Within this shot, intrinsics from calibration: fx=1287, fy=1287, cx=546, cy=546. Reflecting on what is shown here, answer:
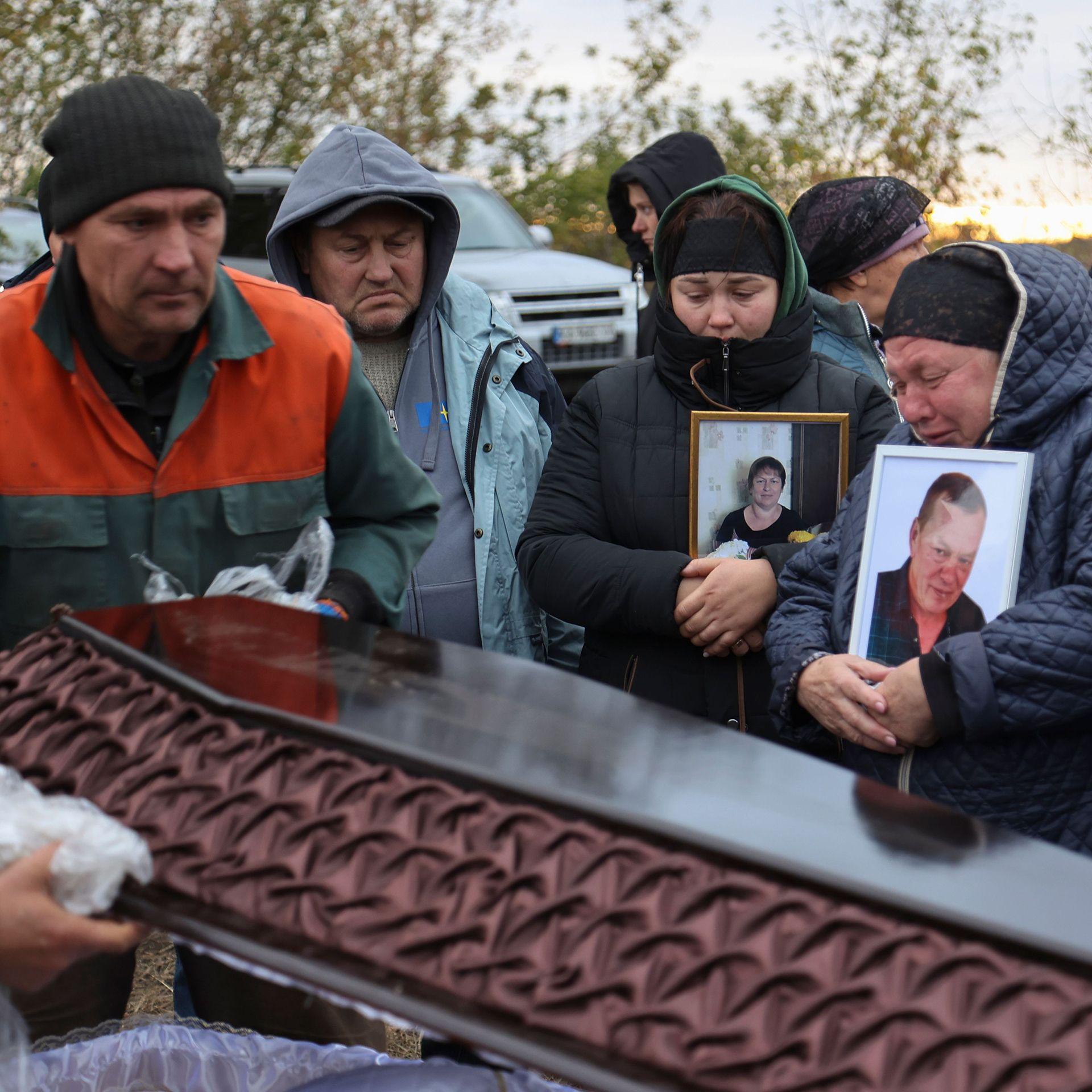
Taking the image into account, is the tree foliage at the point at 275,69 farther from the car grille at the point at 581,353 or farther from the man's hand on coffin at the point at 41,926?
the man's hand on coffin at the point at 41,926

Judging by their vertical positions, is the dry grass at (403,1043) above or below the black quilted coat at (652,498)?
below

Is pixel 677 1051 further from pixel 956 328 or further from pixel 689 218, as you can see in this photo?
pixel 689 218

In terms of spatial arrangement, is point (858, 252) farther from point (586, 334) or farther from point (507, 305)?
point (586, 334)

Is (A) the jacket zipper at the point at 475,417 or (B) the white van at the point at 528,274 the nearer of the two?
(A) the jacket zipper at the point at 475,417

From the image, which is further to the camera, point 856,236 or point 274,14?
point 274,14

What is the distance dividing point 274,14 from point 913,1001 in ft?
50.4

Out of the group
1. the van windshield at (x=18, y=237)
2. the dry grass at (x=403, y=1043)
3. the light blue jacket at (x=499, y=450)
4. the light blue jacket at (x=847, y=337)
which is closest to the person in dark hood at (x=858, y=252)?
the light blue jacket at (x=847, y=337)

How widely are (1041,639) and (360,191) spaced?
5.91 ft

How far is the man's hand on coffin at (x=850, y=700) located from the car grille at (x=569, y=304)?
7.55 meters

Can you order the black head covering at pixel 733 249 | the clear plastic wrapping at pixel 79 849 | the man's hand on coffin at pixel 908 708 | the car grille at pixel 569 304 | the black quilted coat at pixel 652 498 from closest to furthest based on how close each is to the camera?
the clear plastic wrapping at pixel 79 849 < the man's hand on coffin at pixel 908 708 < the black quilted coat at pixel 652 498 < the black head covering at pixel 733 249 < the car grille at pixel 569 304

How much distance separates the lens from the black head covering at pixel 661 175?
4.62m

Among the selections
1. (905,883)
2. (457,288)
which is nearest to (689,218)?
(457,288)

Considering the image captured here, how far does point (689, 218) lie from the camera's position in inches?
110

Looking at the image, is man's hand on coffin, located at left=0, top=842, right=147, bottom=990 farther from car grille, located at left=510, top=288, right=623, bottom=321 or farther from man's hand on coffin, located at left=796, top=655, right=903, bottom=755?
car grille, located at left=510, top=288, right=623, bottom=321
